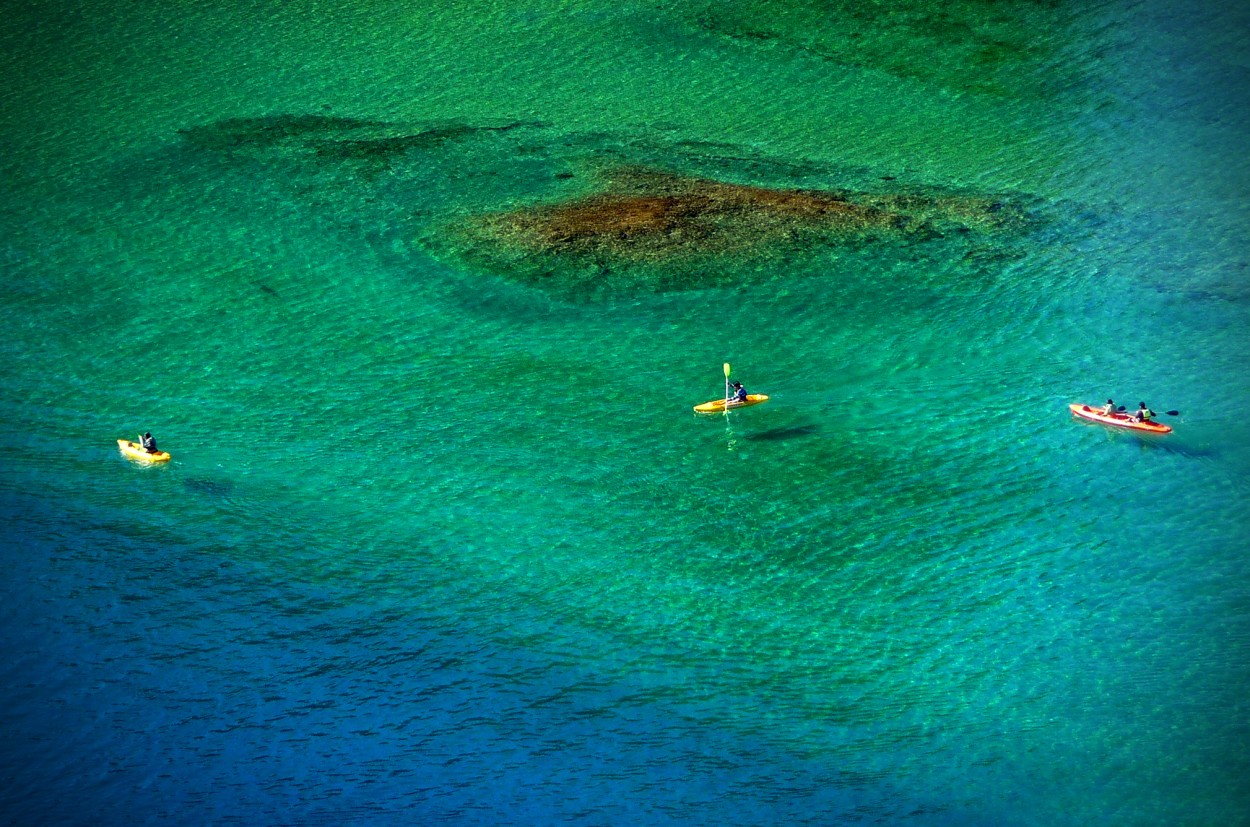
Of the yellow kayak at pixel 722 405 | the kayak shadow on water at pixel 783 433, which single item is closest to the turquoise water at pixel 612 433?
the kayak shadow on water at pixel 783 433

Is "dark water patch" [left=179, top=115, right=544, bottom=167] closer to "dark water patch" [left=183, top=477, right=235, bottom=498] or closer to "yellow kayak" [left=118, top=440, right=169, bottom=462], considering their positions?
"yellow kayak" [left=118, top=440, right=169, bottom=462]

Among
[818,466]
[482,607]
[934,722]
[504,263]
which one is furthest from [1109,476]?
[504,263]

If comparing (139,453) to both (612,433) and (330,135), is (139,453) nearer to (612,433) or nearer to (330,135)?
(612,433)

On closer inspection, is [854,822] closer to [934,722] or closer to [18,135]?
[934,722]

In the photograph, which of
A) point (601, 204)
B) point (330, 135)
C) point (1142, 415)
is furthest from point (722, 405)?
point (330, 135)

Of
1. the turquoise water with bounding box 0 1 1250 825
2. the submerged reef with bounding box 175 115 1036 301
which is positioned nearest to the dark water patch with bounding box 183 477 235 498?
the turquoise water with bounding box 0 1 1250 825
